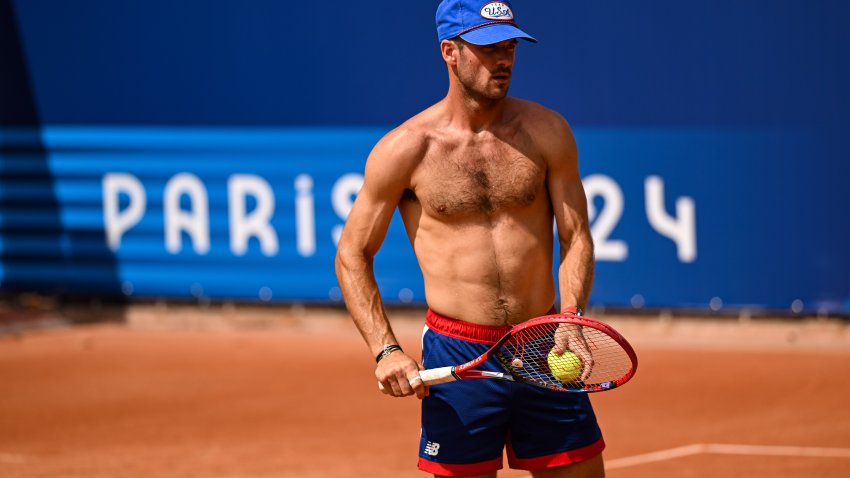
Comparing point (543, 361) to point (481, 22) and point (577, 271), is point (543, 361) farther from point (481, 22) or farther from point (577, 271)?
point (481, 22)

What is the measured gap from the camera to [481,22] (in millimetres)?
4465

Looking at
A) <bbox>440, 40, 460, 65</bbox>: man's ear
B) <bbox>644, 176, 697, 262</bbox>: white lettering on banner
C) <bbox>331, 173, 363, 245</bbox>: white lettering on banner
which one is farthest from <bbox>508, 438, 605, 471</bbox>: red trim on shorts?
<bbox>331, 173, 363, 245</bbox>: white lettering on banner

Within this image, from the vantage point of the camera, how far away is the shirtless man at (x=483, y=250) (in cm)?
461

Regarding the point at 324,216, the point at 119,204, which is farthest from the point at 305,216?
the point at 119,204

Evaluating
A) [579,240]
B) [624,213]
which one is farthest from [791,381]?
[579,240]

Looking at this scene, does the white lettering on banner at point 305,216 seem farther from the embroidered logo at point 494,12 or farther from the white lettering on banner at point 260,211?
the embroidered logo at point 494,12

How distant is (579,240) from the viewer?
4.69 meters

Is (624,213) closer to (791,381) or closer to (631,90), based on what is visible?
(631,90)

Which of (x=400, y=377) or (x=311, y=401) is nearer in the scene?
(x=400, y=377)

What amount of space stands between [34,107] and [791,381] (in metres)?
6.90

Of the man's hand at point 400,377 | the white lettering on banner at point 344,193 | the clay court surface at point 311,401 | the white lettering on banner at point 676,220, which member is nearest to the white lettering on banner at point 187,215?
the clay court surface at point 311,401

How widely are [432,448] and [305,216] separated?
6.83m

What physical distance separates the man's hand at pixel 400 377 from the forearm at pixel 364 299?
0.56ft

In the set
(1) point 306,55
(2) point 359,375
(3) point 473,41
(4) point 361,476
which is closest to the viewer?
(3) point 473,41
